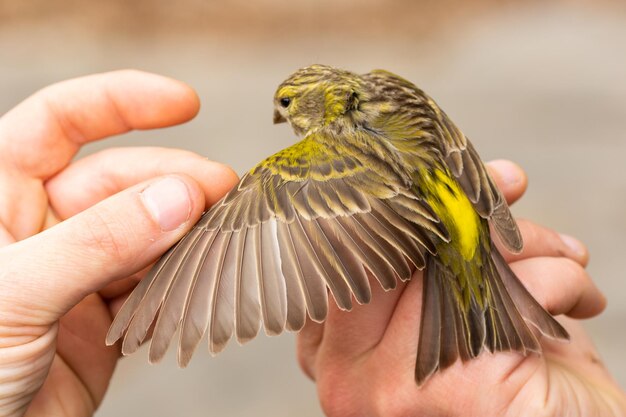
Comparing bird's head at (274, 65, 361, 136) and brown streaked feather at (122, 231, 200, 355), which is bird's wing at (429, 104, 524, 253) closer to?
bird's head at (274, 65, 361, 136)

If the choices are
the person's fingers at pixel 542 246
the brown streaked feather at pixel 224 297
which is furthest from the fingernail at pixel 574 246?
the brown streaked feather at pixel 224 297

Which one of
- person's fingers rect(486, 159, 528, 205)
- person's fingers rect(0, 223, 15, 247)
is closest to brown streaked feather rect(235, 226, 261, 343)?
person's fingers rect(0, 223, 15, 247)

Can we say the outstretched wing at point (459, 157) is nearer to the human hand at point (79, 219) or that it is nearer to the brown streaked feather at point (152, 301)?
the human hand at point (79, 219)

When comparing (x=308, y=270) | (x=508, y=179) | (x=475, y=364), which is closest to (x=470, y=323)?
(x=475, y=364)

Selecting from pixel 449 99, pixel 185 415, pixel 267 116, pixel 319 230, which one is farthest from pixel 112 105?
pixel 449 99

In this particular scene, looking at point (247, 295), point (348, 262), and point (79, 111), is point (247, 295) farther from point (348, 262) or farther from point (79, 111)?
point (79, 111)

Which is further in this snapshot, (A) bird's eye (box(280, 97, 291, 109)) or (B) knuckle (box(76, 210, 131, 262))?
(A) bird's eye (box(280, 97, 291, 109))

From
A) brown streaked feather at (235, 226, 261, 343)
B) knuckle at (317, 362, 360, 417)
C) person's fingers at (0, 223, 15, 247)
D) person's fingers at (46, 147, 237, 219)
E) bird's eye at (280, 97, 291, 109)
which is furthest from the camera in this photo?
bird's eye at (280, 97, 291, 109)
